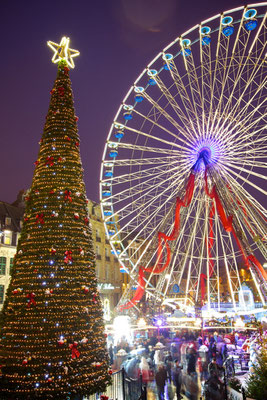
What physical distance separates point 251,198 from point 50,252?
14.3 m

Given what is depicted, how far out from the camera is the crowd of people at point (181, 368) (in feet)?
34.7

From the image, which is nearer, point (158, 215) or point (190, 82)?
point (190, 82)

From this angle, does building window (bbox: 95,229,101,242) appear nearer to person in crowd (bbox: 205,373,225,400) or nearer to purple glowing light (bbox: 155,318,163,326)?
purple glowing light (bbox: 155,318,163,326)

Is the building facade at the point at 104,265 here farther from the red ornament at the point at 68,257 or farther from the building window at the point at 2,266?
the red ornament at the point at 68,257

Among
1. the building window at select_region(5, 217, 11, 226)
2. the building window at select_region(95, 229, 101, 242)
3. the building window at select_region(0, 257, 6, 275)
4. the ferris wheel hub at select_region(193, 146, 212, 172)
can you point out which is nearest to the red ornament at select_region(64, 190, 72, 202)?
the ferris wheel hub at select_region(193, 146, 212, 172)

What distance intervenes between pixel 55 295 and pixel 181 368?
641cm

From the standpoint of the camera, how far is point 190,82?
63.7 ft

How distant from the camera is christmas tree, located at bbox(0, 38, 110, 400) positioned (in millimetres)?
6793

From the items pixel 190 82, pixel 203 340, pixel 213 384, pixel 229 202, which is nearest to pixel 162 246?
pixel 229 202

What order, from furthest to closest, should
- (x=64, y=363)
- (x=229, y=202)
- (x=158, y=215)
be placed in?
(x=158, y=215)
(x=229, y=202)
(x=64, y=363)

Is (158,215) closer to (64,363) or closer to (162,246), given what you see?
(162,246)

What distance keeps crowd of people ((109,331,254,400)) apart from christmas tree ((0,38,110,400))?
12.5ft

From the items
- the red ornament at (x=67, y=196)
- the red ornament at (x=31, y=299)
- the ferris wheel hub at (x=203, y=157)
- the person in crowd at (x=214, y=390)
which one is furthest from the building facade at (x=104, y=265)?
the red ornament at (x=31, y=299)

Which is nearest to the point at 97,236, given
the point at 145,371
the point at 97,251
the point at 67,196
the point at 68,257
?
the point at 97,251
